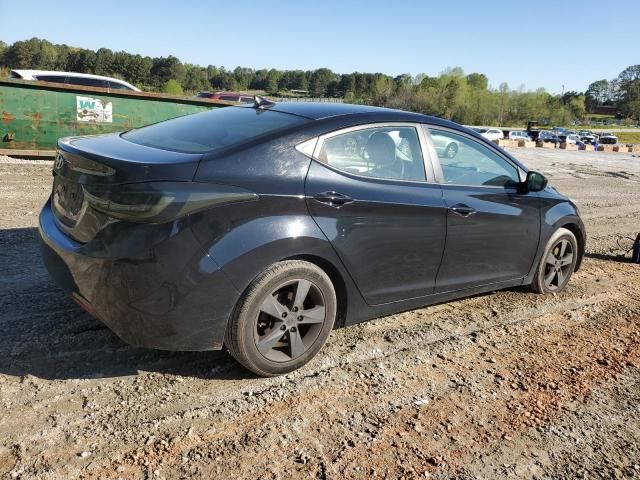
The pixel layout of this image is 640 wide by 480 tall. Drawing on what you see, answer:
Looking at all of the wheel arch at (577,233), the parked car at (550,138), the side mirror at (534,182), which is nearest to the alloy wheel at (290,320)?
the side mirror at (534,182)

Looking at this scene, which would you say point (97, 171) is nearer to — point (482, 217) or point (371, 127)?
point (371, 127)

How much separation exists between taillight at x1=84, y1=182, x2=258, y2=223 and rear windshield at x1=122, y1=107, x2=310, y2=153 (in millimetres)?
365

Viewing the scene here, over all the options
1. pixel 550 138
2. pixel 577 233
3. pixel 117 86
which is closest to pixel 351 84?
pixel 550 138

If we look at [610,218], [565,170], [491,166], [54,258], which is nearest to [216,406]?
[54,258]

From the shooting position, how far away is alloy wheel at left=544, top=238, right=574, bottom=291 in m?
5.13

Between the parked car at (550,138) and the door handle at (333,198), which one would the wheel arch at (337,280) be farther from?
the parked car at (550,138)

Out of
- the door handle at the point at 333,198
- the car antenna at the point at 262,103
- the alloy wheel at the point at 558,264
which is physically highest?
the car antenna at the point at 262,103

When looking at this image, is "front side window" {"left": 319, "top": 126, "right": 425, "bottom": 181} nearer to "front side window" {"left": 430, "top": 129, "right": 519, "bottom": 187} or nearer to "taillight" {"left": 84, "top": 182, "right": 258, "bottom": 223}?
"front side window" {"left": 430, "top": 129, "right": 519, "bottom": 187}

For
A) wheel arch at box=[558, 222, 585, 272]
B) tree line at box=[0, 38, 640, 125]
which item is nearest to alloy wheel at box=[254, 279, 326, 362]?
wheel arch at box=[558, 222, 585, 272]

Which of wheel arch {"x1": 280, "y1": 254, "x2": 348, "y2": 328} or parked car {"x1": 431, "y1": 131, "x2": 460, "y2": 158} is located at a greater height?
parked car {"x1": 431, "y1": 131, "x2": 460, "y2": 158}

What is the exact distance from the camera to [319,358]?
11.9 feet

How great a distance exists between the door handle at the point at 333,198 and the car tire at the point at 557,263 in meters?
2.45

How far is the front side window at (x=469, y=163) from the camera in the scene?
4109 millimetres

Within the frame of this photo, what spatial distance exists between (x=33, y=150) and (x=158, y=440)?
10138mm
